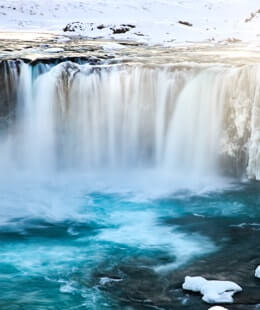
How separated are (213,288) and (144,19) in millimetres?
30380

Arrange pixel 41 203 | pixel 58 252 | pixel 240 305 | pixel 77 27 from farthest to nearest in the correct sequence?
pixel 77 27, pixel 41 203, pixel 58 252, pixel 240 305

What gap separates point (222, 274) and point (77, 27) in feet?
81.1

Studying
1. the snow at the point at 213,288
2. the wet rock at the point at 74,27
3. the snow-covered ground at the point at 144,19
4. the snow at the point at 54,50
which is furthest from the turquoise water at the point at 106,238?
the wet rock at the point at 74,27

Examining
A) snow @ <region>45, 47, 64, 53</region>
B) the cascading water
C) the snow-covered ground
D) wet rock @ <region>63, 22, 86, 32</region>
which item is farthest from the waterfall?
wet rock @ <region>63, 22, 86, 32</region>

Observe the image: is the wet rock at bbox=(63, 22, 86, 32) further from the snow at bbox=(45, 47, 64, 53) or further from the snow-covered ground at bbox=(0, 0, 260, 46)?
the snow at bbox=(45, 47, 64, 53)

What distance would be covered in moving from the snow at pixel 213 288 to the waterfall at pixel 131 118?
6.80 m

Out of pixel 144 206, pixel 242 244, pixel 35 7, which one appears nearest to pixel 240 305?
pixel 242 244

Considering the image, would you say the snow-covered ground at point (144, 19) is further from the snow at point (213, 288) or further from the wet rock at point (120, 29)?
the snow at point (213, 288)

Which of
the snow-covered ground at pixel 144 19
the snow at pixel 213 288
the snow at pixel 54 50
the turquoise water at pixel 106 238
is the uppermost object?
the snow at pixel 54 50

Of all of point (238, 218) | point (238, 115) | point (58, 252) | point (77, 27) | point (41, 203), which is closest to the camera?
point (58, 252)

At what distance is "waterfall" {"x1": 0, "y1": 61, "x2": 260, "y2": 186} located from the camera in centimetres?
1777

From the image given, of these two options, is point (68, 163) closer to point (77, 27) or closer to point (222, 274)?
point (222, 274)

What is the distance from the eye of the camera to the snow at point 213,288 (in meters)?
10.5

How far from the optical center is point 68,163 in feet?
61.6
